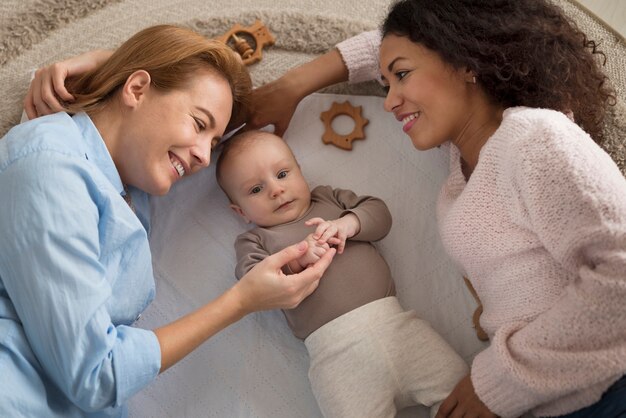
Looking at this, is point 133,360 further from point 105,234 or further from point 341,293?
point 341,293

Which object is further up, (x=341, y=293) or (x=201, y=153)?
(x=201, y=153)

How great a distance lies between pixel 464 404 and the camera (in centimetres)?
109

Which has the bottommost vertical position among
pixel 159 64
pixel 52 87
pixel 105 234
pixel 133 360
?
pixel 133 360

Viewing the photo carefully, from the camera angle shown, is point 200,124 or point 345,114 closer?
point 200,124

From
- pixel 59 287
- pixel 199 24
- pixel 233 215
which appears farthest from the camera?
pixel 199 24

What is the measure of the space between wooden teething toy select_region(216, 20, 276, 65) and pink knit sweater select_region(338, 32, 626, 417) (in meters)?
0.72

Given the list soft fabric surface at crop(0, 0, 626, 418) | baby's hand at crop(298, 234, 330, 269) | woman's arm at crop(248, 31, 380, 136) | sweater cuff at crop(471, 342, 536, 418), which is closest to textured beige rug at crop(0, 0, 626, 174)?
soft fabric surface at crop(0, 0, 626, 418)

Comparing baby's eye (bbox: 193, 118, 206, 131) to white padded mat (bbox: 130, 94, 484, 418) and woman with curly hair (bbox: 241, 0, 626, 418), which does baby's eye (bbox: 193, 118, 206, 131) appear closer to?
white padded mat (bbox: 130, 94, 484, 418)

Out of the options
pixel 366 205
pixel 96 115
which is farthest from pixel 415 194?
pixel 96 115

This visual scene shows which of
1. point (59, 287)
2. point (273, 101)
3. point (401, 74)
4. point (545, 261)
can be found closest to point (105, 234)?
point (59, 287)

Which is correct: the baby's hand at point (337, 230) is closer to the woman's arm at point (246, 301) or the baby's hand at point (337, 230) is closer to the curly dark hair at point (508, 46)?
the woman's arm at point (246, 301)

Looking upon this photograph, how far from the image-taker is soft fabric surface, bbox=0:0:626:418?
1274 millimetres

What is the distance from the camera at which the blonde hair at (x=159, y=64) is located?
1.21 metres

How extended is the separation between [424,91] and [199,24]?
74cm
